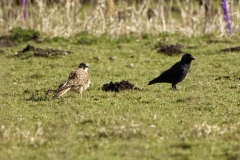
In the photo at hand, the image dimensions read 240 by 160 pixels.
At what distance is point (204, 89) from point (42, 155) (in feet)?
19.3

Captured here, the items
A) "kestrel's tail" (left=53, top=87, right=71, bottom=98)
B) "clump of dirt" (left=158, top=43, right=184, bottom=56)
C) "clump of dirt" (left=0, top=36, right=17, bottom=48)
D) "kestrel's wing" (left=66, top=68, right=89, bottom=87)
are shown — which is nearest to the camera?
"kestrel's tail" (left=53, top=87, right=71, bottom=98)

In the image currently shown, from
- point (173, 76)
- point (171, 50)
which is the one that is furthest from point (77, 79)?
point (171, 50)

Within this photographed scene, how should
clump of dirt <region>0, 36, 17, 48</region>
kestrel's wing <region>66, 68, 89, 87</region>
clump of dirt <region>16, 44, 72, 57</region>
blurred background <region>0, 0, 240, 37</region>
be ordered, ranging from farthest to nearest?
blurred background <region>0, 0, 240, 37</region> → clump of dirt <region>0, 36, 17, 48</region> → clump of dirt <region>16, 44, 72, 57</region> → kestrel's wing <region>66, 68, 89, 87</region>

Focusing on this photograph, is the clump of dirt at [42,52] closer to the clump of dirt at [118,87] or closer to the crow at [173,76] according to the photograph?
A: the clump of dirt at [118,87]

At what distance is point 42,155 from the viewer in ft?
22.5

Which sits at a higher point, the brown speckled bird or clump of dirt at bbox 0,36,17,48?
the brown speckled bird

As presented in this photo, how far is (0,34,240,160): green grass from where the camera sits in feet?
23.5

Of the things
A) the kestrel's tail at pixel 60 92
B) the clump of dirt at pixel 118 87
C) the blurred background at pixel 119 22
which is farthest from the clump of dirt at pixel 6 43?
the kestrel's tail at pixel 60 92

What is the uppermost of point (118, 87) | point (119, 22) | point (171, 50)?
point (119, 22)

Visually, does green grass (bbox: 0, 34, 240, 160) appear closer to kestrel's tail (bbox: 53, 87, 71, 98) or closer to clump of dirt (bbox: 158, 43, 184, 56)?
kestrel's tail (bbox: 53, 87, 71, 98)

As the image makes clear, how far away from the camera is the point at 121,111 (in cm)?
969

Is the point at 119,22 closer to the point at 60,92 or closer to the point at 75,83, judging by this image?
the point at 75,83

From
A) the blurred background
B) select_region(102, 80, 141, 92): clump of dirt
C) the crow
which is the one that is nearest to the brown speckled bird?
select_region(102, 80, 141, 92): clump of dirt

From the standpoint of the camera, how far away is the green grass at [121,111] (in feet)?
23.5
